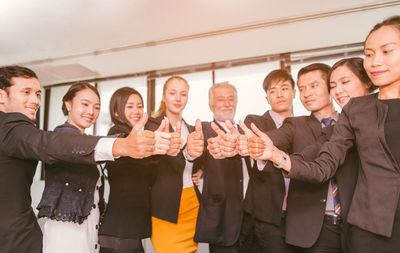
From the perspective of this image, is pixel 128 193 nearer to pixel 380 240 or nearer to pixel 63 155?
pixel 63 155

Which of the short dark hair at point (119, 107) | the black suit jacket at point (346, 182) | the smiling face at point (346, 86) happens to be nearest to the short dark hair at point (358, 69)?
the smiling face at point (346, 86)

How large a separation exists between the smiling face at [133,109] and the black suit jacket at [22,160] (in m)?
0.86

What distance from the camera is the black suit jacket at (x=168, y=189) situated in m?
1.89

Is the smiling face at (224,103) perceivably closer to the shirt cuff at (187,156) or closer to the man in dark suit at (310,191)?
the shirt cuff at (187,156)

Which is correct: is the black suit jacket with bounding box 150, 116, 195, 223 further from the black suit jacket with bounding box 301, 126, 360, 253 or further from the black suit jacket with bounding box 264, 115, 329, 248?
the black suit jacket with bounding box 301, 126, 360, 253

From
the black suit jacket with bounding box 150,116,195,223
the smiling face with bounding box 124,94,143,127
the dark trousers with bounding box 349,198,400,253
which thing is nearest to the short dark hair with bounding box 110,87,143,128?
the smiling face with bounding box 124,94,143,127

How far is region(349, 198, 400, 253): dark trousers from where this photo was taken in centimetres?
105

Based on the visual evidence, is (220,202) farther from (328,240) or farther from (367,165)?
(367,165)

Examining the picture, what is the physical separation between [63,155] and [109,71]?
567 centimetres

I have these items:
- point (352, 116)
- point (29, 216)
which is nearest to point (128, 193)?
point (29, 216)

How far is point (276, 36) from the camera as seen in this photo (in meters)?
4.82

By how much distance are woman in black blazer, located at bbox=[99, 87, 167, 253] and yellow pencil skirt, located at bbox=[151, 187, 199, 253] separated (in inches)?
3.9

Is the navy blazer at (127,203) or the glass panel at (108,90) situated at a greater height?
the glass panel at (108,90)

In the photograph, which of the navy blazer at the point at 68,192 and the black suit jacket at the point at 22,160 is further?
the navy blazer at the point at 68,192
